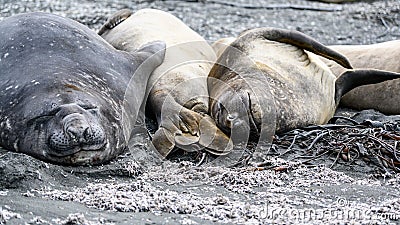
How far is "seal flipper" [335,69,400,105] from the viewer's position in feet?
18.4

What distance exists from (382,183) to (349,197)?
47 centimetres

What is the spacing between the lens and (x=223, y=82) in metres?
5.12

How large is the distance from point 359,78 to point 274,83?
872 millimetres

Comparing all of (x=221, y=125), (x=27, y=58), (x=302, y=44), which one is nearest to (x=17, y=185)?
(x=27, y=58)

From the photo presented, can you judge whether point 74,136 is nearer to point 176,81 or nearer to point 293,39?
point 176,81

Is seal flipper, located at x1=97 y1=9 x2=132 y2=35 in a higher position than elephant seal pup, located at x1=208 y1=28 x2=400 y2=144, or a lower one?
lower

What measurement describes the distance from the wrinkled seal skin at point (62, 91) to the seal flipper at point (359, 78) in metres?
1.43

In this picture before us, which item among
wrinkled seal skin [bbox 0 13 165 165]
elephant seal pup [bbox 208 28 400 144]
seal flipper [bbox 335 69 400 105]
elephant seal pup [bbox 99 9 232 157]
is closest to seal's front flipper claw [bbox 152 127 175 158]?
elephant seal pup [bbox 99 9 232 157]

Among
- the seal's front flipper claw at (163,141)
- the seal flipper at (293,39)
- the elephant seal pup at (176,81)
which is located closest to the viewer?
the seal's front flipper claw at (163,141)

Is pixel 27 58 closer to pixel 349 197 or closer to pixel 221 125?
pixel 221 125

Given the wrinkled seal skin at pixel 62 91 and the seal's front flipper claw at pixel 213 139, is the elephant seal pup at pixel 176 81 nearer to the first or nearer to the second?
the seal's front flipper claw at pixel 213 139

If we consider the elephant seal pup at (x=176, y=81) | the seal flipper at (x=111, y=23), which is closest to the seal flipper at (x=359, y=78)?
the elephant seal pup at (x=176, y=81)

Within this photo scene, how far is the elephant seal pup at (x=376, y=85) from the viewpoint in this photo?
5.90 m

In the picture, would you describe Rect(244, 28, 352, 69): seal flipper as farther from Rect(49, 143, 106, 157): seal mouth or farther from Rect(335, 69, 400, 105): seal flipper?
Rect(49, 143, 106, 157): seal mouth
